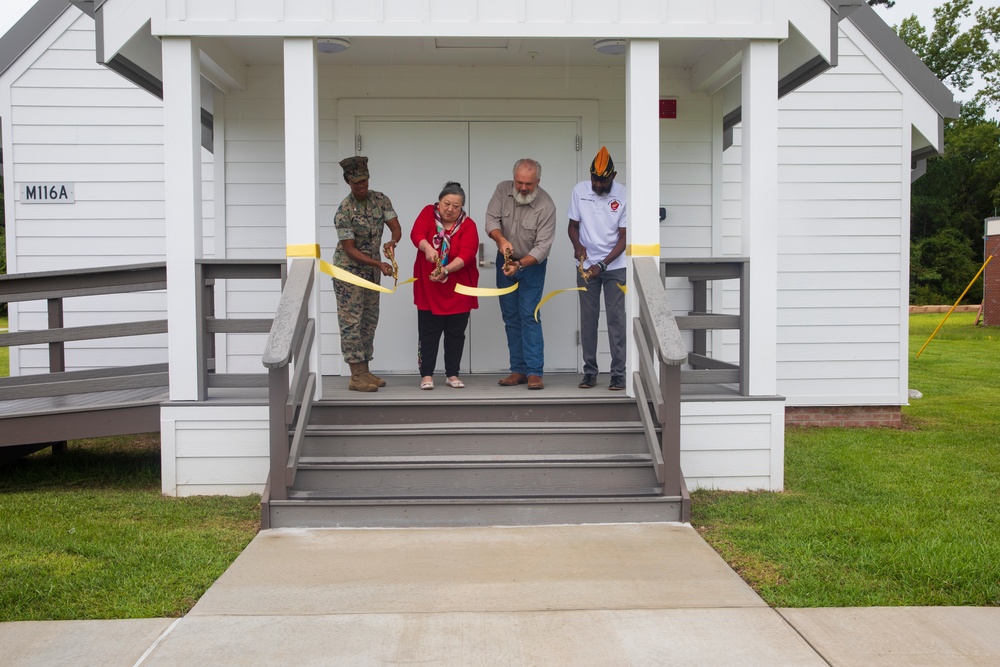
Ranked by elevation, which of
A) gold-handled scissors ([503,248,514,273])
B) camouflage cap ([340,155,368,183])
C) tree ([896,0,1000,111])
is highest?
tree ([896,0,1000,111])

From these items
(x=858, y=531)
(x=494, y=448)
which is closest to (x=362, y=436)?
(x=494, y=448)

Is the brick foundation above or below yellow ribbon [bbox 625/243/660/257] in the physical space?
below

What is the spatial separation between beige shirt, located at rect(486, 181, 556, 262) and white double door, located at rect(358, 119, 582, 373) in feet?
3.68

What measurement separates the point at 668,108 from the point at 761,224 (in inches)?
87.1

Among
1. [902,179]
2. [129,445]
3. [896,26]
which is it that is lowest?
[129,445]

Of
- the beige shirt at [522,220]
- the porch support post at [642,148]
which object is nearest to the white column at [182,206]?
the beige shirt at [522,220]

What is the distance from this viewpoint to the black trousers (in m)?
6.96

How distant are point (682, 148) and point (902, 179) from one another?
8.02 feet

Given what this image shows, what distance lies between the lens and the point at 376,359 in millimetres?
8250

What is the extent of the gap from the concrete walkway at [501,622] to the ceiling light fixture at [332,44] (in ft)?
10.9

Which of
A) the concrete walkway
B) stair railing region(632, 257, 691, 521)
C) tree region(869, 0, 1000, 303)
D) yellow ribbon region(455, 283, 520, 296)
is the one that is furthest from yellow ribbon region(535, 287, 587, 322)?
tree region(869, 0, 1000, 303)

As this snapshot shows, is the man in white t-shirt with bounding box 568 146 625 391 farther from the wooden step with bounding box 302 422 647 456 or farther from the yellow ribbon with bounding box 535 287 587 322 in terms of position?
the wooden step with bounding box 302 422 647 456

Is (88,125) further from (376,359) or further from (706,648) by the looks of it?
(706,648)

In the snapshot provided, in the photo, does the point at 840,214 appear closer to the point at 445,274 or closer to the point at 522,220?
the point at 522,220
